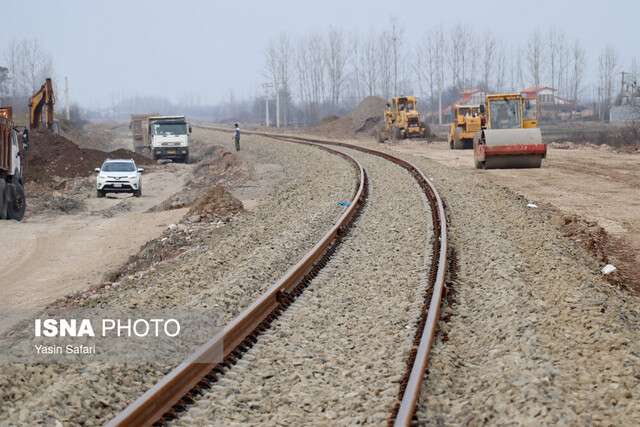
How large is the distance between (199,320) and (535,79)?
374 ft

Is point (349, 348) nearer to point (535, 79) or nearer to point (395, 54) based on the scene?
point (395, 54)

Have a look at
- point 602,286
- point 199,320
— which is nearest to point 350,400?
point 199,320

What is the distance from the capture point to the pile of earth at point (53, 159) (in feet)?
123

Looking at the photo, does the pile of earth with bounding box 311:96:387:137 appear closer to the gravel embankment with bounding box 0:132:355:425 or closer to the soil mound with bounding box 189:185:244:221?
the gravel embankment with bounding box 0:132:355:425

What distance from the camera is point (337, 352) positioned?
673 centimetres

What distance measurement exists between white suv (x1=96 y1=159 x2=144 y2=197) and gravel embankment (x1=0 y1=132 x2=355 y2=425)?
976cm

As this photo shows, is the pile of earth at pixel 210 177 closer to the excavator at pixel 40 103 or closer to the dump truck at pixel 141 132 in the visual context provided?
the excavator at pixel 40 103

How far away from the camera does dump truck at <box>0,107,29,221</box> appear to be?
21.2 m

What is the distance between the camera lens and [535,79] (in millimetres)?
113062

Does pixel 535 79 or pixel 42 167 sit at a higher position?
pixel 535 79

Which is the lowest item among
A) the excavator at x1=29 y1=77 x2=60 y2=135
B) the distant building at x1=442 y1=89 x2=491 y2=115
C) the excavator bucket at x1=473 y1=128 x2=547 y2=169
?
the excavator bucket at x1=473 y1=128 x2=547 y2=169

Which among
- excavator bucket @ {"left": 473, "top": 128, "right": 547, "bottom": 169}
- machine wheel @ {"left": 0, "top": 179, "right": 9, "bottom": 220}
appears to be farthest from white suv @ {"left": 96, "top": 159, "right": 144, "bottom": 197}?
excavator bucket @ {"left": 473, "top": 128, "right": 547, "bottom": 169}

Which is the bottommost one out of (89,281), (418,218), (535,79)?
(89,281)

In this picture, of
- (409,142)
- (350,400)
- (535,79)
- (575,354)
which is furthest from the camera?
(535,79)
